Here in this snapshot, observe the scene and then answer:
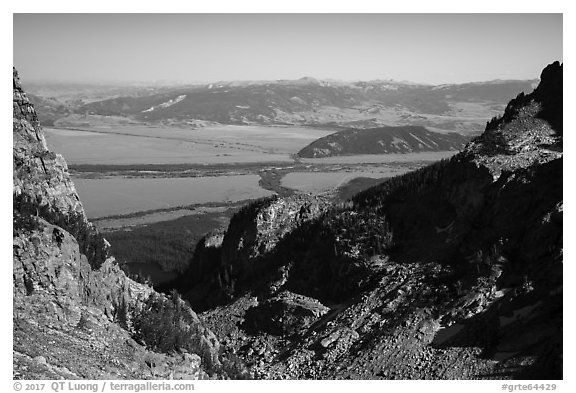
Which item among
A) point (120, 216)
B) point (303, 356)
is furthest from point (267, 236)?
point (120, 216)

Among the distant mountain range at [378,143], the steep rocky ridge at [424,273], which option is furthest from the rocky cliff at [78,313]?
the distant mountain range at [378,143]

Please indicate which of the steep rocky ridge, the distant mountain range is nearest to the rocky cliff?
the steep rocky ridge

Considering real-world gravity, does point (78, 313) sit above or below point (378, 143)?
above

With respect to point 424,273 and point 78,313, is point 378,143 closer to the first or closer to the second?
point 424,273

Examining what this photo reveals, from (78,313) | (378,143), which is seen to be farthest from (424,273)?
(378,143)

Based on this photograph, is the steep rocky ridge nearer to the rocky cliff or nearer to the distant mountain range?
the rocky cliff

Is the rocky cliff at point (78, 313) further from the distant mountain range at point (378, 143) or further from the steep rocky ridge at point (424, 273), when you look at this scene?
the distant mountain range at point (378, 143)
